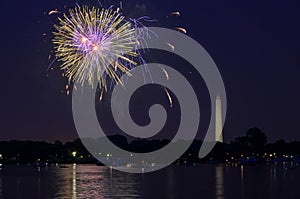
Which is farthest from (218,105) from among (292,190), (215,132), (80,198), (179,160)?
(80,198)

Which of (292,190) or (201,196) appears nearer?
(201,196)

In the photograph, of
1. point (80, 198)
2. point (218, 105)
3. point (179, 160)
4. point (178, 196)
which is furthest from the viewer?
point (179, 160)

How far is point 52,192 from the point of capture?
48.3m

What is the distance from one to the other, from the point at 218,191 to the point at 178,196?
242 inches

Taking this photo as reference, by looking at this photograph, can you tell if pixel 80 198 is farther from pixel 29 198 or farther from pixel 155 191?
pixel 155 191

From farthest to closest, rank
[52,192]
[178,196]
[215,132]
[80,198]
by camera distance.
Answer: [215,132] → [52,192] → [178,196] → [80,198]

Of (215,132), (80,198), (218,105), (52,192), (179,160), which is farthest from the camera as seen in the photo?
(179,160)

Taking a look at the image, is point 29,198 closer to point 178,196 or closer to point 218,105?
point 178,196

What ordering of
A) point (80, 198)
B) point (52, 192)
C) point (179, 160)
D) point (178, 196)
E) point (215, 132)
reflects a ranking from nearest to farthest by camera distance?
point (80, 198) → point (178, 196) → point (52, 192) → point (215, 132) → point (179, 160)

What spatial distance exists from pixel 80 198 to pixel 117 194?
13.6ft

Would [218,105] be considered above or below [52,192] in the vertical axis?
above

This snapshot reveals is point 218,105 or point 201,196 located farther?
point 218,105

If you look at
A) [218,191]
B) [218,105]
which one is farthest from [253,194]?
[218,105]

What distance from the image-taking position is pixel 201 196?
4500 cm
